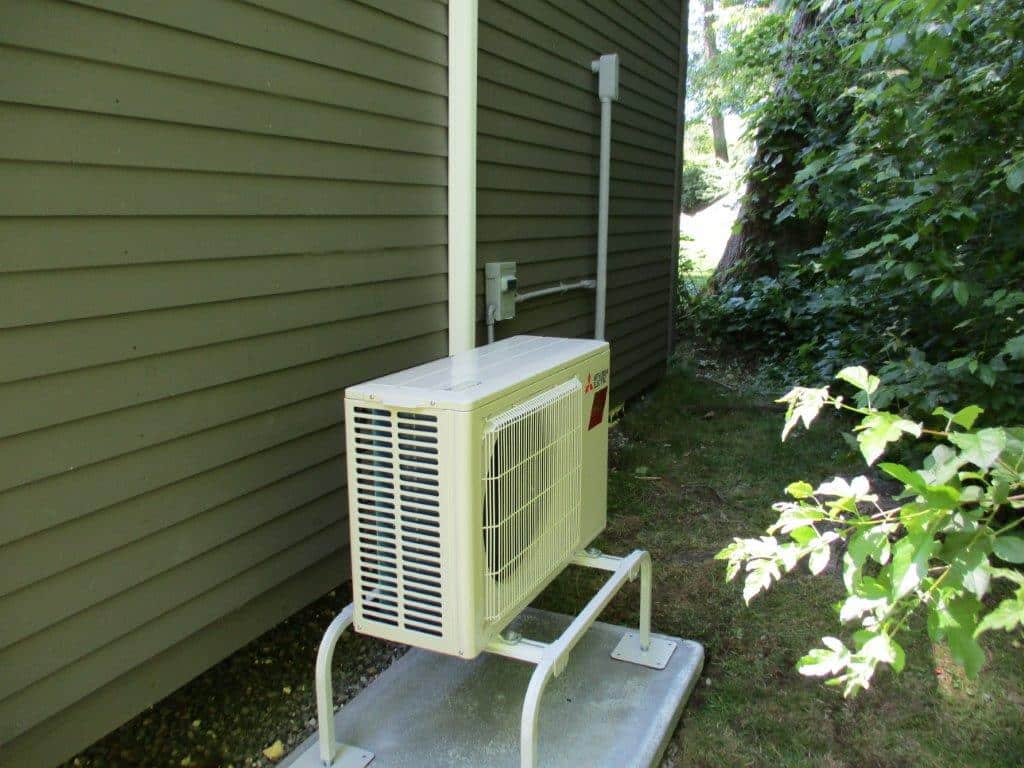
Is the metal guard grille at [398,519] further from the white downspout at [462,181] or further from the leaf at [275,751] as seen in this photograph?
the white downspout at [462,181]

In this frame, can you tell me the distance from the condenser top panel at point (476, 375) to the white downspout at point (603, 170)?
81.5 inches

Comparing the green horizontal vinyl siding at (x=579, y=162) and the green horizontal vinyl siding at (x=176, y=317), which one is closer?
the green horizontal vinyl siding at (x=176, y=317)

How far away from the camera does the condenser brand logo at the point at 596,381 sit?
221 centimetres

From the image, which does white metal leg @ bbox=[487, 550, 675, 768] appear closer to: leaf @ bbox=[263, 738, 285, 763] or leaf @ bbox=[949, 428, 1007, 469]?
leaf @ bbox=[263, 738, 285, 763]

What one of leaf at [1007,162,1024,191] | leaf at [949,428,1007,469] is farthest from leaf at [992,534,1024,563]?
leaf at [1007,162,1024,191]

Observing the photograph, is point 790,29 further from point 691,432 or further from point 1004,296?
point 1004,296

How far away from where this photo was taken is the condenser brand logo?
221 centimetres

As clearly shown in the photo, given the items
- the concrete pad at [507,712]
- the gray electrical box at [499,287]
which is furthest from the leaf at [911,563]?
the gray electrical box at [499,287]

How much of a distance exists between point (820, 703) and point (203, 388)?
1.83m

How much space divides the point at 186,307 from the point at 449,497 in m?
0.83

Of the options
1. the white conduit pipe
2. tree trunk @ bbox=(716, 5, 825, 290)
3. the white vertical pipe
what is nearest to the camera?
the white conduit pipe

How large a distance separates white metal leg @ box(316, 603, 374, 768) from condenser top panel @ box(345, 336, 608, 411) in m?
0.56

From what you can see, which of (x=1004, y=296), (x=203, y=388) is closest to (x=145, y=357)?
(x=203, y=388)

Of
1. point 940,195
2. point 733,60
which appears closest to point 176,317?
point 940,195
